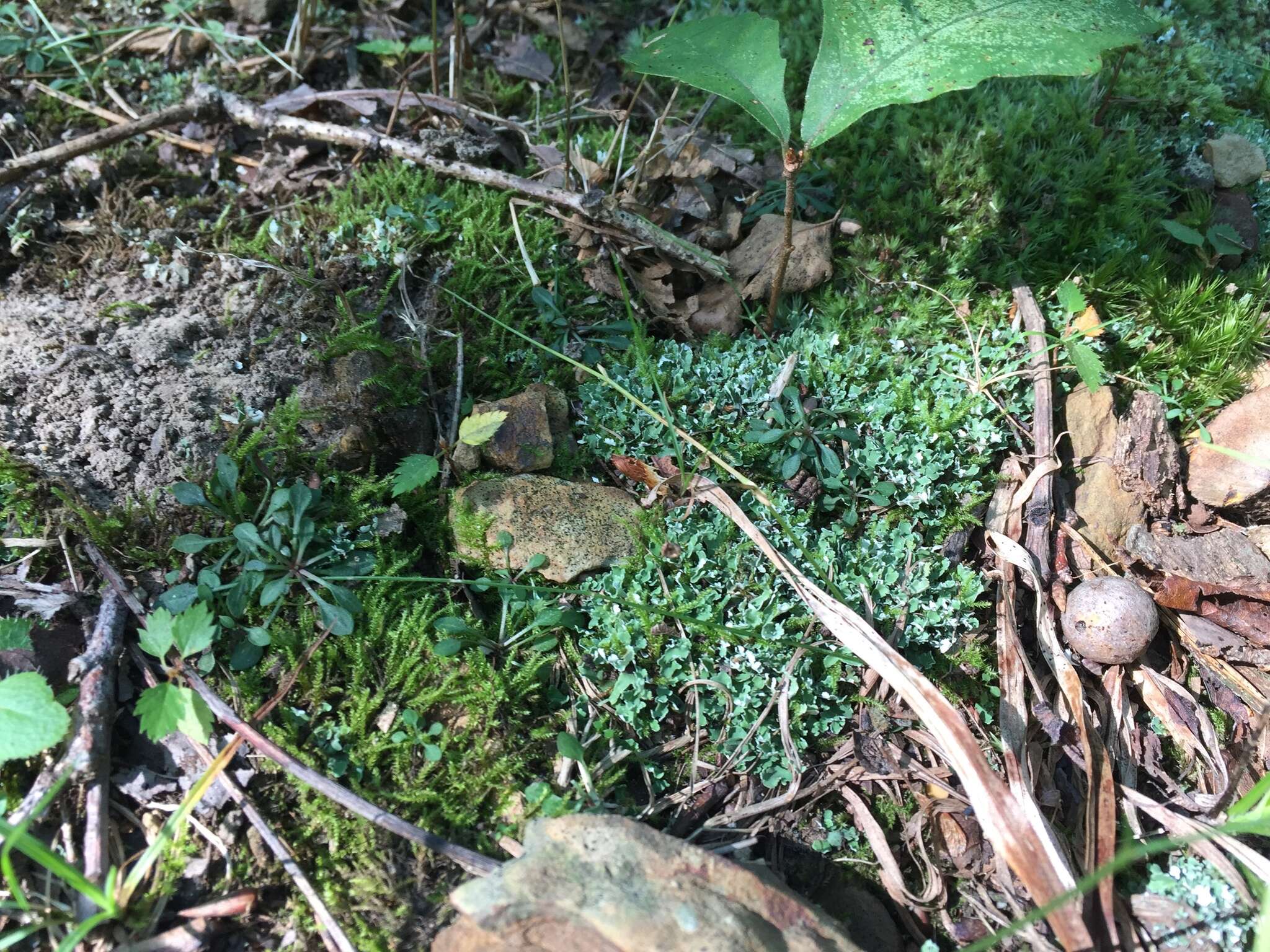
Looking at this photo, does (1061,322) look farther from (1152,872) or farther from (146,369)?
(146,369)

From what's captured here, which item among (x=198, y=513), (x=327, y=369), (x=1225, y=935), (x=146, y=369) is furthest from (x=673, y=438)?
(x=1225, y=935)

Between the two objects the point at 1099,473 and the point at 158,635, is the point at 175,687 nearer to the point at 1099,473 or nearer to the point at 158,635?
the point at 158,635

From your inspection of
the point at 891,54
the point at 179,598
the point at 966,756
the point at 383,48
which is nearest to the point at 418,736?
the point at 179,598

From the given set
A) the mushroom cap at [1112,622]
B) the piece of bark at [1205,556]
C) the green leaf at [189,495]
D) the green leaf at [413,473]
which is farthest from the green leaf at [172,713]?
the piece of bark at [1205,556]

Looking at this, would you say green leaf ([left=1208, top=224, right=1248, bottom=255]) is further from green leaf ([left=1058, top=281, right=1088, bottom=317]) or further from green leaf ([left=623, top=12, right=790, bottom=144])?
green leaf ([left=623, top=12, right=790, bottom=144])

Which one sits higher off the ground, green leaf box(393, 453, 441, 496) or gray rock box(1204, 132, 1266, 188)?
gray rock box(1204, 132, 1266, 188)

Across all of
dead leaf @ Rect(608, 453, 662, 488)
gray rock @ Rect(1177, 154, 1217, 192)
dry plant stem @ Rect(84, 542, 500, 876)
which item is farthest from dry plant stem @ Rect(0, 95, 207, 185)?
gray rock @ Rect(1177, 154, 1217, 192)

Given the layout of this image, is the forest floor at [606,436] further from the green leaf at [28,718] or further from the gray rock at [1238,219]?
the green leaf at [28,718]
